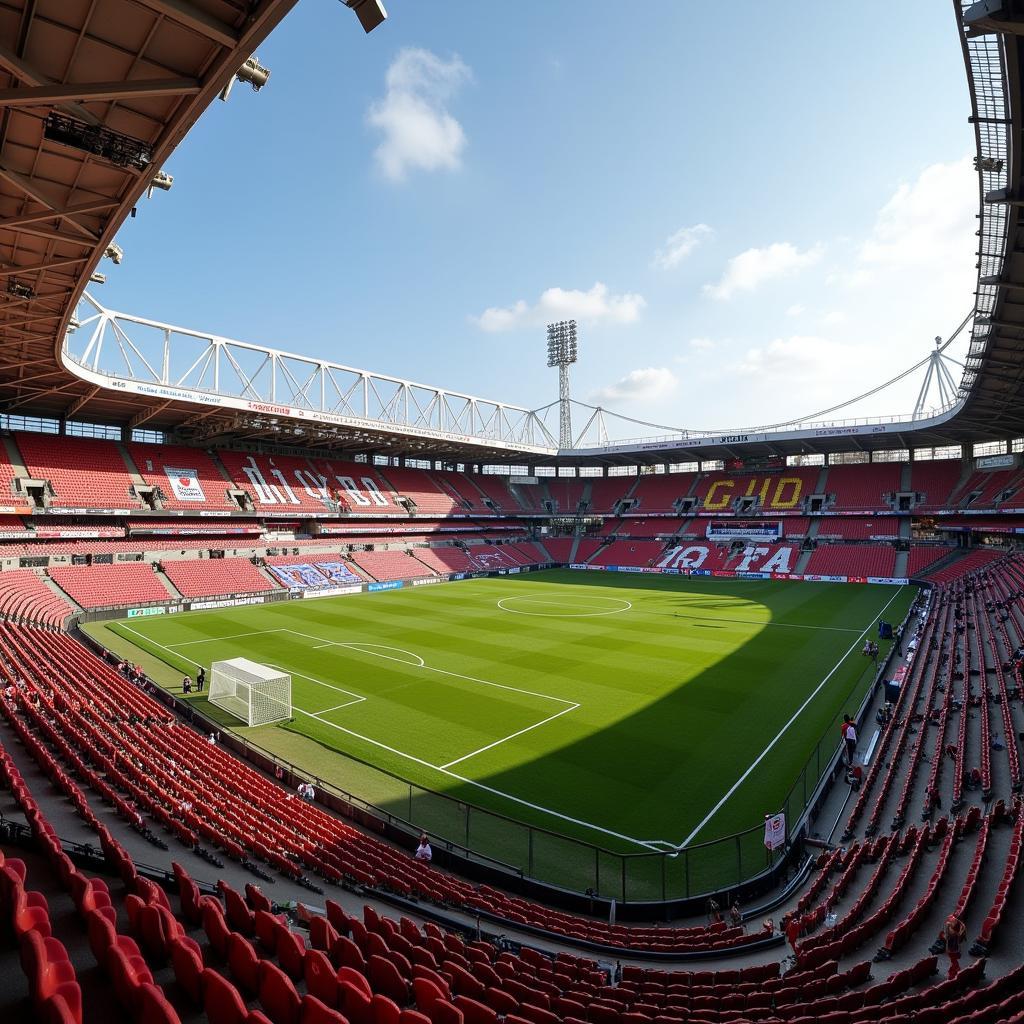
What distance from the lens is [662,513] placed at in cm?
6906

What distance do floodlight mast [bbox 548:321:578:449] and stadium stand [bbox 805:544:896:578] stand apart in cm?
3504

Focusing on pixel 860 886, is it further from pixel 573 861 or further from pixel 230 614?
pixel 230 614

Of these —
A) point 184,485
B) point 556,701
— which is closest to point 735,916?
point 556,701

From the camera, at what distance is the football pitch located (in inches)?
589

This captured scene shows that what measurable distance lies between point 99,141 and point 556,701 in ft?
67.0

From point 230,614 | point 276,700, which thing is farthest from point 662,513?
point 276,700

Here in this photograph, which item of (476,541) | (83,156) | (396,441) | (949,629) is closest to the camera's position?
(83,156)

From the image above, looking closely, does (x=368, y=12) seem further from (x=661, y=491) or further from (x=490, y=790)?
(x=661, y=491)

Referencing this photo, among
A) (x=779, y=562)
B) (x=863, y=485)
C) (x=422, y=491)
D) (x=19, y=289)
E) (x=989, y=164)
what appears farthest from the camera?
(x=422, y=491)

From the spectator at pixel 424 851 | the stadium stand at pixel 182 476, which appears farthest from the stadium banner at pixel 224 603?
the spectator at pixel 424 851

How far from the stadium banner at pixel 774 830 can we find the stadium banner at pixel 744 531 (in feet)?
169

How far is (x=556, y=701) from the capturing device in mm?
22547

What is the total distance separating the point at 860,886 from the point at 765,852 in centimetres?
272

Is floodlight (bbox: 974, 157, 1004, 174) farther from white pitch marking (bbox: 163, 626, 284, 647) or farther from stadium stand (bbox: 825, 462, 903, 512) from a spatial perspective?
stadium stand (bbox: 825, 462, 903, 512)
